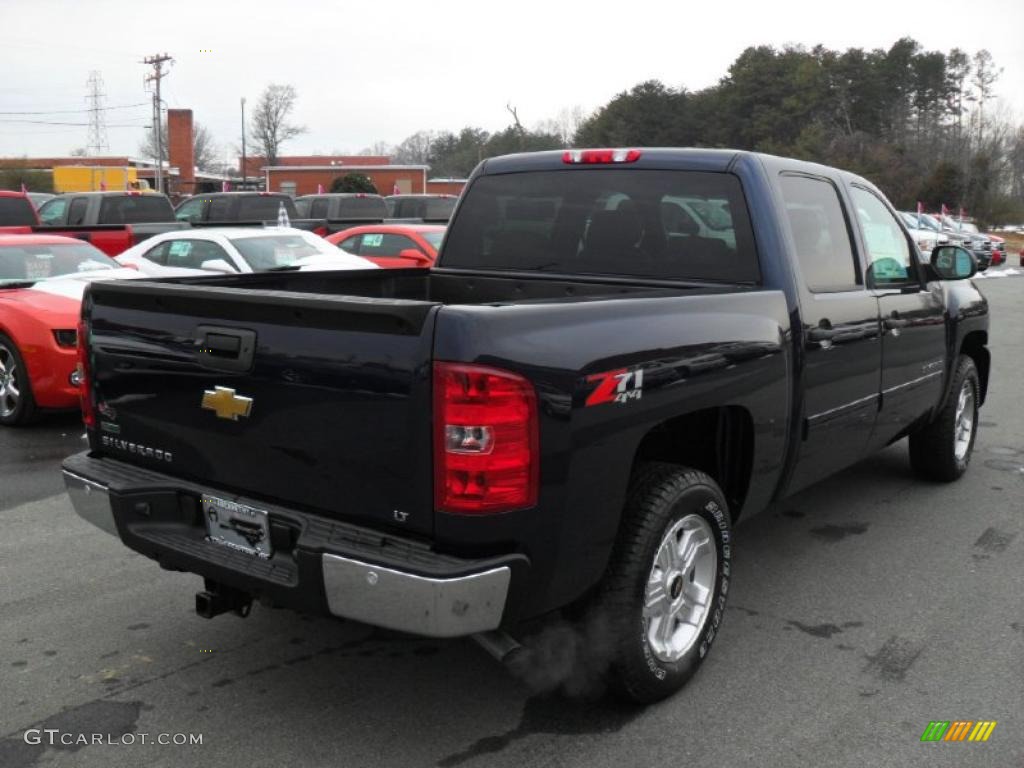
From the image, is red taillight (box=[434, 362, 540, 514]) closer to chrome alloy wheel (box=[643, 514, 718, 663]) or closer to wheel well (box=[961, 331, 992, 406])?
chrome alloy wheel (box=[643, 514, 718, 663])

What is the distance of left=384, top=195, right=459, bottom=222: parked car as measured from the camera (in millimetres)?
24016

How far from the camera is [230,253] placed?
1151cm

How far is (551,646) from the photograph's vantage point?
11.3 feet

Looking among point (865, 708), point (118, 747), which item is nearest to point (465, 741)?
point (118, 747)

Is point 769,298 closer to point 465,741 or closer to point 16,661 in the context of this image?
point 465,741

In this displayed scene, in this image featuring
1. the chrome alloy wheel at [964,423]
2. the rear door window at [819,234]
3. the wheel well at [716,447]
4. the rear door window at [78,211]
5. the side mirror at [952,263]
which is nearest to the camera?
the wheel well at [716,447]

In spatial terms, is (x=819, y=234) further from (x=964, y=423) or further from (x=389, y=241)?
(x=389, y=241)

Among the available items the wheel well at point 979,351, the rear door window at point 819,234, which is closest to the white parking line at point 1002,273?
the wheel well at point 979,351

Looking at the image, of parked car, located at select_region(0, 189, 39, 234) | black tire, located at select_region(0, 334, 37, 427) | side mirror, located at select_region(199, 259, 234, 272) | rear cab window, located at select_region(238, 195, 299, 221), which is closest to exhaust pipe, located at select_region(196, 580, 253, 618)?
black tire, located at select_region(0, 334, 37, 427)

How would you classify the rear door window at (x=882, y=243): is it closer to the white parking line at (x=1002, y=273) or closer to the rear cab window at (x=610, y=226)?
the rear cab window at (x=610, y=226)

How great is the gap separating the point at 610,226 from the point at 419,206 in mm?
20522

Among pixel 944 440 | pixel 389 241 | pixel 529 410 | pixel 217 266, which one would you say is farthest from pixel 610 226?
pixel 389 241

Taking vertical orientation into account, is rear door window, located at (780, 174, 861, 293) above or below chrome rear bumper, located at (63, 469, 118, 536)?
above

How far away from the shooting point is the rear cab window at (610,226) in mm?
4352
